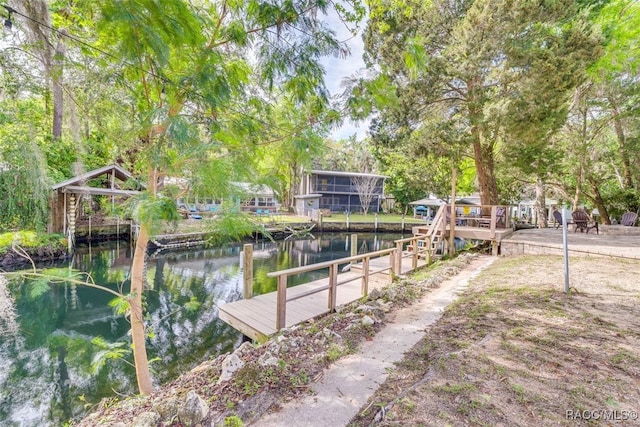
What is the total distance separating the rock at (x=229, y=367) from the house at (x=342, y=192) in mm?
25117

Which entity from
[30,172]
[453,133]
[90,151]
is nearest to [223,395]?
[453,133]

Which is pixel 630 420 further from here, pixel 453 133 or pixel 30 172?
pixel 30 172

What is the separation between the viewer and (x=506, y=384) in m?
2.31

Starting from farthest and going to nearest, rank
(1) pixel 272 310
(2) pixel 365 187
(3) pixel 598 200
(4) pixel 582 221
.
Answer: (2) pixel 365 187 < (3) pixel 598 200 < (4) pixel 582 221 < (1) pixel 272 310

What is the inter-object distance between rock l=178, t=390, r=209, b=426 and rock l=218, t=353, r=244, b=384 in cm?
50

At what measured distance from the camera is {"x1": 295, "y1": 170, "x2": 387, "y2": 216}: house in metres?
28.8

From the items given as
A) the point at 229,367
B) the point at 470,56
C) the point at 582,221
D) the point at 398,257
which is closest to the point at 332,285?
the point at 229,367

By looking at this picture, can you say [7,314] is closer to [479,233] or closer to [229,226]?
[229,226]

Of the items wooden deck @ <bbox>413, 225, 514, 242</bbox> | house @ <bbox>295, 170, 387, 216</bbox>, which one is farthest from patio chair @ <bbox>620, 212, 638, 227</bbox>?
house @ <bbox>295, 170, 387, 216</bbox>

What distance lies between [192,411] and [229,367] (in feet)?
2.27

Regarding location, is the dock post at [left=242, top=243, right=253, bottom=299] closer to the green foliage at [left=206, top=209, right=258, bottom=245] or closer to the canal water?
the canal water

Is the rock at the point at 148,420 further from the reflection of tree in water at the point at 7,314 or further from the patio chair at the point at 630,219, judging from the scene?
the patio chair at the point at 630,219

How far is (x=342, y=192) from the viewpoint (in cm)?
3072

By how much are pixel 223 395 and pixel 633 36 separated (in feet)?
54.3
